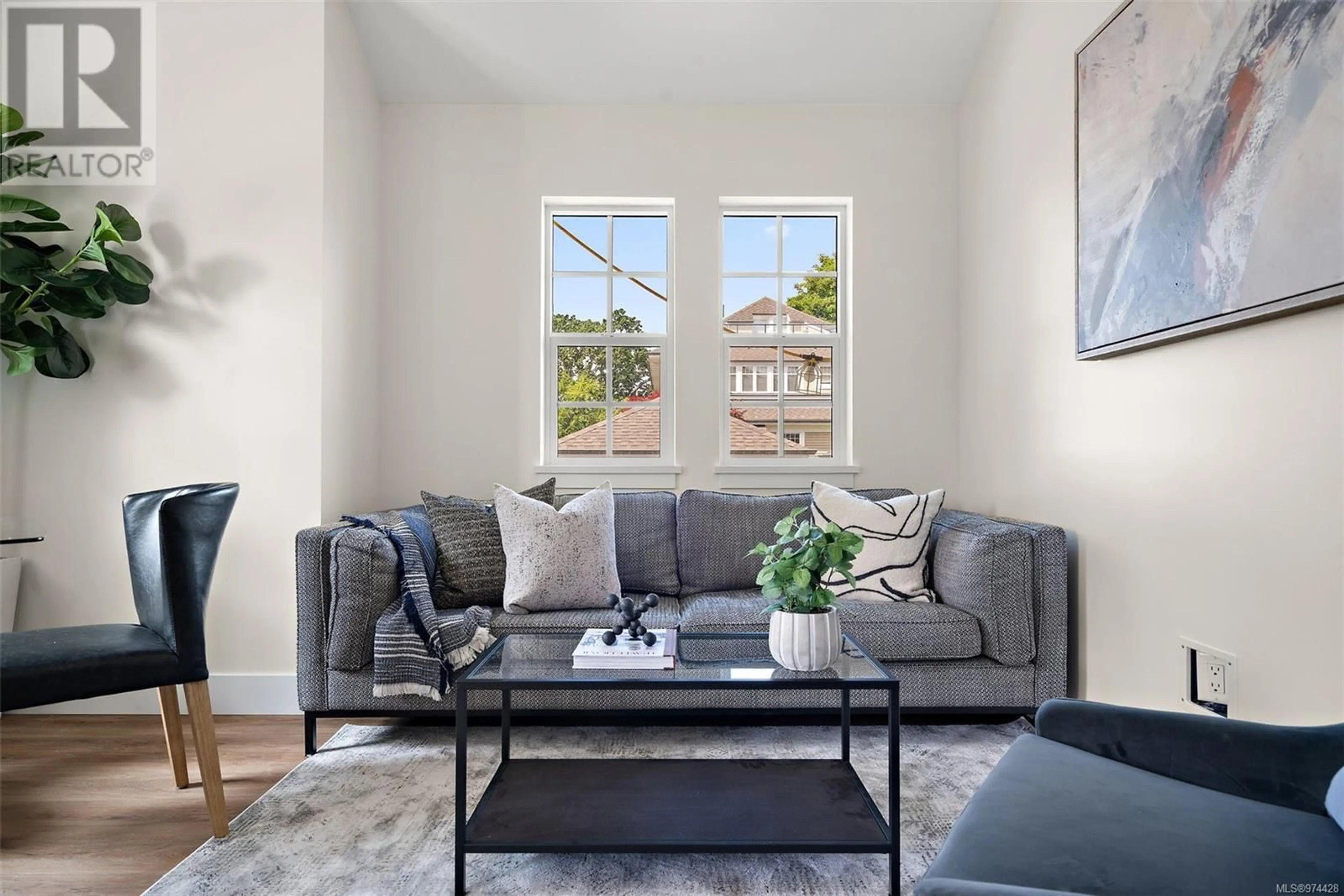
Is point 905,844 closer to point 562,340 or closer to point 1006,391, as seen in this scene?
point 1006,391

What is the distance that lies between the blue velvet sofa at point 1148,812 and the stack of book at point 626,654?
2.62 ft

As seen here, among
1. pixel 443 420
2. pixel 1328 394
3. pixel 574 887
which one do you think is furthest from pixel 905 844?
pixel 443 420

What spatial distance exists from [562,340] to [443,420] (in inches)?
27.4

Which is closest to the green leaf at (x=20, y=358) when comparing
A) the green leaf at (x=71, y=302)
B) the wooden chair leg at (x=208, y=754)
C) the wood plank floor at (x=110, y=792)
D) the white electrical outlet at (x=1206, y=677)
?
the green leaf at (x=71, y=302)

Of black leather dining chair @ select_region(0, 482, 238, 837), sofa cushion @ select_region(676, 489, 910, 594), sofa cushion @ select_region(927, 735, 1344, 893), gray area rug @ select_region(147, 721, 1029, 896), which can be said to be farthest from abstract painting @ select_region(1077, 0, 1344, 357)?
black leather dining chair @ select_region(0, 482, 238, 837)

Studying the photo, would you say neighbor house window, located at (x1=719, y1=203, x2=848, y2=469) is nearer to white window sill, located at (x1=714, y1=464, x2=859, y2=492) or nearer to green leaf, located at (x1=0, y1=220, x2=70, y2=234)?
white window sill, located at (x1=714, y1=464, x2=859, y2=492)

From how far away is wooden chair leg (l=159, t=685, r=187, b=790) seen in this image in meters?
2.23

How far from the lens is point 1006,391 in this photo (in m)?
3.22

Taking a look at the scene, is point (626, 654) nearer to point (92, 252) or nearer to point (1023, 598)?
point (1023, 598)

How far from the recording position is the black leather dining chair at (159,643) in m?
1.83

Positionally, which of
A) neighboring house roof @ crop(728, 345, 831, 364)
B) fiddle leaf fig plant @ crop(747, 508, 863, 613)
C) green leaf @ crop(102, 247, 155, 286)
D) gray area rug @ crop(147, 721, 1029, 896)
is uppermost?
green leaf @ crop(102, 247, 155, 286)

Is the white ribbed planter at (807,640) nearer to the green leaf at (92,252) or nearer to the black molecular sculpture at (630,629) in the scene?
the black molecular sculpture at (630,629)

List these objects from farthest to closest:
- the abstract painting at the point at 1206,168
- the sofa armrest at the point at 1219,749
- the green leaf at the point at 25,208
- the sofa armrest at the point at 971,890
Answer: the green leaf at the point at 25,208 < the abstract painting at the point at 1206,168 < the sofa armrest at the point at 1219,749 < the sofa armrest at the point at 971,890

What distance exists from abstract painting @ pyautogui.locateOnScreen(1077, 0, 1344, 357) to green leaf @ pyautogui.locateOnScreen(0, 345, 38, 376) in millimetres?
3659
